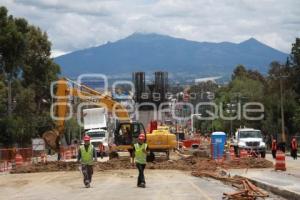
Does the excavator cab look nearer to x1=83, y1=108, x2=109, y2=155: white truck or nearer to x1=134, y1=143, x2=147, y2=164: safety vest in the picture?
x1=83, y1=108, x2=109, y2=155: white truck

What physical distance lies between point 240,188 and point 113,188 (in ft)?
14.7

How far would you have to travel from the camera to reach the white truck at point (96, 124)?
59.3 meters

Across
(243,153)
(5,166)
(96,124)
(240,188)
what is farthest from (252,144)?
(240,188)

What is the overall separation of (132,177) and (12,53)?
121ft

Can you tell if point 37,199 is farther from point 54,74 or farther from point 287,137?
point 287,137

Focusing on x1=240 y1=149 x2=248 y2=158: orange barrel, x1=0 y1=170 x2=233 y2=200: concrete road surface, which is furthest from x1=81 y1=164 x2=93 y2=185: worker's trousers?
x1=240 y1=149 x2=248 y2=158: orange barrel

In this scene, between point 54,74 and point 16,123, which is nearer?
point 16,123

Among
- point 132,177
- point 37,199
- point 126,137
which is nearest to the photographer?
point 37,199

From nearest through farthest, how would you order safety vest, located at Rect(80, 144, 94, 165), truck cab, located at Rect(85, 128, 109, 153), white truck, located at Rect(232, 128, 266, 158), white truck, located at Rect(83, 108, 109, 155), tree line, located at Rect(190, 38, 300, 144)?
safety vest, located at Rect(80, 144, 94, 165) < white truck, located at Rect(232, 128, 266, 158) < truck cab, located at Rect(85, 128, 109, 153) < white truck, located at Rect(83, 108, 109, 155) < tree line, located at Rect(190, 38, 300, 144)

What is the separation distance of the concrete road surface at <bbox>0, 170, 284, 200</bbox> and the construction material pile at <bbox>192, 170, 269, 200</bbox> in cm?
44

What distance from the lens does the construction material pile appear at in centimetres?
1855

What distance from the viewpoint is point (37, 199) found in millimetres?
19766

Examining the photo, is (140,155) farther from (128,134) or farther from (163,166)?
(128,134)

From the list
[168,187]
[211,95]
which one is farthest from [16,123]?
[211,95]
